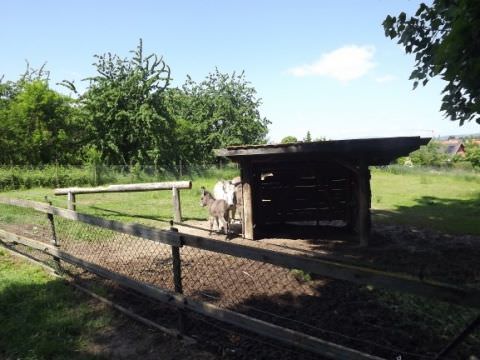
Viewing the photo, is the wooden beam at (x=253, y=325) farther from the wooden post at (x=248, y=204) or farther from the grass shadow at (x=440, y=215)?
the grass shadow at (x=440, y=215)

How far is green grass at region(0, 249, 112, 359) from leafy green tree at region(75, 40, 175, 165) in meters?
21.3

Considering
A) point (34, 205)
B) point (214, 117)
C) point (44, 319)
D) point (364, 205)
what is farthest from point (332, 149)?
point (214, 117)

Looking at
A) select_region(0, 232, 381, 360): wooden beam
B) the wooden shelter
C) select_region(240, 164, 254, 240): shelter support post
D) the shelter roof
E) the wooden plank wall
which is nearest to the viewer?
select_region(0, 232, 381, 360): wooden beam

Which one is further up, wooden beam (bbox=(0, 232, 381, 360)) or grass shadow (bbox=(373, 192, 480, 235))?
wooden beam (bbox=(0, 232, 381, 360))

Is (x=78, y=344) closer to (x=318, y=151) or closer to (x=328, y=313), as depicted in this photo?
(x=328, y=313)

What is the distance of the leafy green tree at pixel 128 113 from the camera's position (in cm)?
2708

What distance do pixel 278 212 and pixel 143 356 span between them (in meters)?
7.21

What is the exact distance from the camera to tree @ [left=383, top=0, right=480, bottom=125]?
4402 mm

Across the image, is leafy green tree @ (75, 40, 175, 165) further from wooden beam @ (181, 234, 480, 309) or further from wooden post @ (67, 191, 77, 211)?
wooden beam @ (181, 234, 480, 309)

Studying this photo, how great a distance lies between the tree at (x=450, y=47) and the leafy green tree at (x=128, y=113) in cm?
2163

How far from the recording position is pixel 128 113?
88.4 ft

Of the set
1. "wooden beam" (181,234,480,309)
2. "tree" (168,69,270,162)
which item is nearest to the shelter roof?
"wooden beam" (181,234,480,309)

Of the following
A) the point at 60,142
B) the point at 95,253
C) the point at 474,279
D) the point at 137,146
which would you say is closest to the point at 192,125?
the point at 137,146

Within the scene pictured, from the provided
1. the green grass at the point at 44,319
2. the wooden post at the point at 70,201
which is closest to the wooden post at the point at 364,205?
the green grass at the point at 44,319
